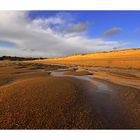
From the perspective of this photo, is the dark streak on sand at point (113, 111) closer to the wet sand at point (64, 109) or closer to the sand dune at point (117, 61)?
the wet sand at point (64, 109)

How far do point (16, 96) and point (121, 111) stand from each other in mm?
3519

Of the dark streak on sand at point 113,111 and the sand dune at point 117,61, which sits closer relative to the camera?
the dark streak on sand at point 113,111

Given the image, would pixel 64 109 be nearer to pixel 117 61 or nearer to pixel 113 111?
pixel 113 111

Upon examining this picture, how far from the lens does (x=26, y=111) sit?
5.65 meters

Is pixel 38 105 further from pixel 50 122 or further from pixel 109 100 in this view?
pixel 109 100

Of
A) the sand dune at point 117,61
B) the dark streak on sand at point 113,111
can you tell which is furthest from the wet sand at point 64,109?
the sand dune at point 117,61

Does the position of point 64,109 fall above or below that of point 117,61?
above

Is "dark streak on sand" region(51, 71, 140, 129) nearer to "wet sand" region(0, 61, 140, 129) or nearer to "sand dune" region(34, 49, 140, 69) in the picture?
"wet sand" region(0, 61, 140, 129)

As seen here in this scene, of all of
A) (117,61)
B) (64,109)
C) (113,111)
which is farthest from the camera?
(117,61)

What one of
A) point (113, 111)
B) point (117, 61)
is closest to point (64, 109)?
point (113, 111)

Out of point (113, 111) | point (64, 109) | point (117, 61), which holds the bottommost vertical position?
point (117, 61)

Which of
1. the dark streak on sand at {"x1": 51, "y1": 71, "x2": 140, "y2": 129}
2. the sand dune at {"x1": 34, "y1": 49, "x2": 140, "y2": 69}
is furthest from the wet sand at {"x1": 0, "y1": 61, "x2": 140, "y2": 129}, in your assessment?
the sand dune at {"x1": 34, "y1": 49, "x2": 140, "y2": 69}
